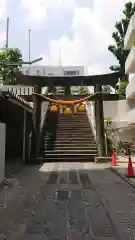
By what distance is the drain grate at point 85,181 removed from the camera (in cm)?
1200

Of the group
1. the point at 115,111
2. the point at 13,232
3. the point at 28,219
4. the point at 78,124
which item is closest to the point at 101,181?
the point at 28,219

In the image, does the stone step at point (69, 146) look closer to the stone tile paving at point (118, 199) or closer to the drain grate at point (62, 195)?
the stone tile paving at point (118, 199)

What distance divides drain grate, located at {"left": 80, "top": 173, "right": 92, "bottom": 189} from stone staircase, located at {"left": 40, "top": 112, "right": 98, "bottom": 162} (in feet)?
19.9

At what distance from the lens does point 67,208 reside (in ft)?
27.5

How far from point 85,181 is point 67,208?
4.90 m

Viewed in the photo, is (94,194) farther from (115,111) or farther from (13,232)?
(115,111)

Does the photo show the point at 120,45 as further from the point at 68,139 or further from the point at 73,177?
the point at 73,177

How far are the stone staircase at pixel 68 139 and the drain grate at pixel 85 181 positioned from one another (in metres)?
6.06

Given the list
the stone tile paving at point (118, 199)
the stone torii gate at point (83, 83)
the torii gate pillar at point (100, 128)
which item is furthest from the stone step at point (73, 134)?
the stone tile paving at point (118, 199)

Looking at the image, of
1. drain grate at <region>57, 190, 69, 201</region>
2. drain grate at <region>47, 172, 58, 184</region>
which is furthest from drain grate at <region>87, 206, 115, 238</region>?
drain grate at <region>47, 172, 58, 184</region>

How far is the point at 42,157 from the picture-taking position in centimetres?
2139

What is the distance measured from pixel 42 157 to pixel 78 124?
6769 millimetres

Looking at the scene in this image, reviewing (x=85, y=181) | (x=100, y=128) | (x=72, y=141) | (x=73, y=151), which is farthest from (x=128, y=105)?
(x=85, y=181)

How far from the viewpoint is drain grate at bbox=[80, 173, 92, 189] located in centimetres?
1200
